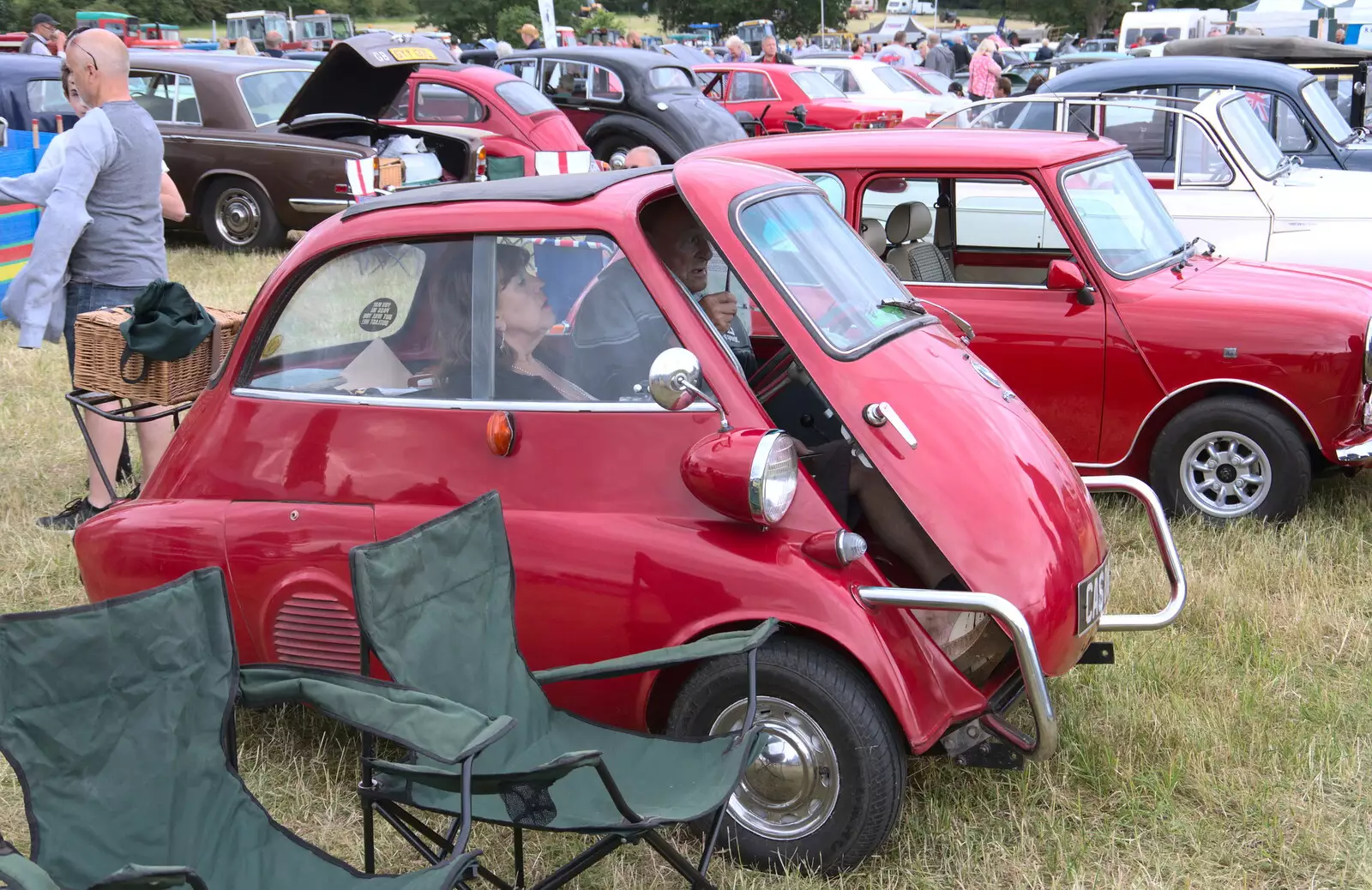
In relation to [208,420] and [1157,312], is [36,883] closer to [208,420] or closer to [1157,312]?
[208,420]

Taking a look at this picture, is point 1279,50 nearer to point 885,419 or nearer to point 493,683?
point 885,419

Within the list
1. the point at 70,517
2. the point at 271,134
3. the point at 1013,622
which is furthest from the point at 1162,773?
the point at 271,134

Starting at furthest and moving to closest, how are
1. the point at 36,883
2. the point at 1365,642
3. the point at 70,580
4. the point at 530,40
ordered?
1. the point at 530,40
2. the point at 70,580
3. the point at 1365,642
4. the point at 36,883

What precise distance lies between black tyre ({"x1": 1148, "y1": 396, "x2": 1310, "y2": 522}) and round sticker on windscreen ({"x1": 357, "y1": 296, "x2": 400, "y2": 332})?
11.5 ft

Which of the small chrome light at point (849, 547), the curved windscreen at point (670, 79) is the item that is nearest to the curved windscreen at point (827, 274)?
the small chrome light at point (849, 547)

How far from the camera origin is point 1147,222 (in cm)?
588

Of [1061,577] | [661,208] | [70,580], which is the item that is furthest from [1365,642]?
[70,580]

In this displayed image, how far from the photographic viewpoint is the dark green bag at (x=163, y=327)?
4.70 m

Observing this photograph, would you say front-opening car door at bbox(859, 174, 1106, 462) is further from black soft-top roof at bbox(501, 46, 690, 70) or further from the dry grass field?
black soft-top roof at bbox(501, 46, 690, 70)

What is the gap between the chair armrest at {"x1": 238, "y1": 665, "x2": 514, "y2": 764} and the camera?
247 cm

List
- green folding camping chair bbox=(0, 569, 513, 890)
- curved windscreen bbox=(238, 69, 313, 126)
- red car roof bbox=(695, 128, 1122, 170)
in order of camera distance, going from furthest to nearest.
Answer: curved windscreen bbox=(238, 69, 313, 126) < red car roof bbox=(695, 128, 1122, 170) < green folding camping chair bbox=(0, 569, 513, 890)

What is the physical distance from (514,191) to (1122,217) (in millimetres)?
3287

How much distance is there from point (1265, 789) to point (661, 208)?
2298 millimetres

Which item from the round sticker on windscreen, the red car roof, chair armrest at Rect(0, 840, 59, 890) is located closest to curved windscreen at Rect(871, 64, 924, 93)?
the red car roof
